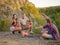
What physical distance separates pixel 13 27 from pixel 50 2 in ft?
3.37

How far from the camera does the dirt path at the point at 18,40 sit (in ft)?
20.4

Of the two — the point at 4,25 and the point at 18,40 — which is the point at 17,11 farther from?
the point at 18,40

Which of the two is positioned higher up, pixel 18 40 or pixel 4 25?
pixel 4 25

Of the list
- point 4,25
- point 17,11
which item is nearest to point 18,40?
point 4,25

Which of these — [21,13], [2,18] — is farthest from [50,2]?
[2,18]

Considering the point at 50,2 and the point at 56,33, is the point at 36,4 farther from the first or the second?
the point at 56,33

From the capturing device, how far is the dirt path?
244 inches

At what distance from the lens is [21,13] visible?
648 centimetres

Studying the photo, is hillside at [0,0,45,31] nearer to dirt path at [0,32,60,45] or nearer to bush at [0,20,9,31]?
bush at [0,20,9,31]

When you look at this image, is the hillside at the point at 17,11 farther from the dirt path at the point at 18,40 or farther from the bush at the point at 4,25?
the dirt path at the point at 18,40

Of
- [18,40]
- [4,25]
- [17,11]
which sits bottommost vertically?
[18,40]

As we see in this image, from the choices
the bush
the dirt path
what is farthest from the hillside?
the dirt path

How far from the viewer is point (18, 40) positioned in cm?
637

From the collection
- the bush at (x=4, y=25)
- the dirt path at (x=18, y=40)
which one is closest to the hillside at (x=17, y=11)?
the bush at (x=4, y=25)
